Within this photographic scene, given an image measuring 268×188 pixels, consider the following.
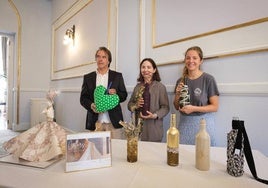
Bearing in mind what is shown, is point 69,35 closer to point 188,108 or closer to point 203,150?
point 188,108

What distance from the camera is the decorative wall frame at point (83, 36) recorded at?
9.37 ft

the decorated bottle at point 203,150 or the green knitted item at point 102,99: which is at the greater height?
the green knitted item at point 102,99

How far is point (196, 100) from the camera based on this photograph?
1.48 m

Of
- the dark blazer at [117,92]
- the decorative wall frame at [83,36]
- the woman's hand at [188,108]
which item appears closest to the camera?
the woman's hand at [188,108]

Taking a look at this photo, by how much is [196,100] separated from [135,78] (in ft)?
3.60

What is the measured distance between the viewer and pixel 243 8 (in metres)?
1.48

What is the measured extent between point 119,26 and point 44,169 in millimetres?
2253

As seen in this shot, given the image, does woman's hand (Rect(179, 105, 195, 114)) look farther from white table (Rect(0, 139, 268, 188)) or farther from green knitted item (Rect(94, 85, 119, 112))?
green knitted item (Rect(94, 85, 119, 112))

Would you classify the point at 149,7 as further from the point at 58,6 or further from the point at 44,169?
the point at 58,6

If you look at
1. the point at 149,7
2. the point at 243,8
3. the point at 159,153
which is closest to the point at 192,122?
the point at 159,153

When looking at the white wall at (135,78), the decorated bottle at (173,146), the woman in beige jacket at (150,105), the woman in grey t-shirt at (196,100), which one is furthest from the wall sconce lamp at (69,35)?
the decorated bottle at (173,146)

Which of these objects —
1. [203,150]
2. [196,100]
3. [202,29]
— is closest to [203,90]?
[196,100]

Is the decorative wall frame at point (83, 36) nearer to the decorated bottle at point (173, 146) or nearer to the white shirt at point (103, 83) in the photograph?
the white shirt at point (103, 83)

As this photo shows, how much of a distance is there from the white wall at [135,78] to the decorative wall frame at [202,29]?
0.30ft
